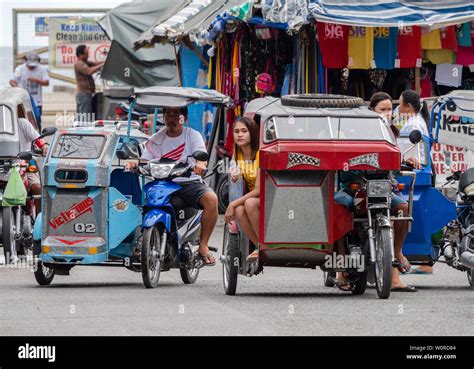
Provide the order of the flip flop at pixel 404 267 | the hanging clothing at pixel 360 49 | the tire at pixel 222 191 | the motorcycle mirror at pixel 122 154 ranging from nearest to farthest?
the flip flop at pixel 404 267 → the motorcycle mirror at pixel 122 154 → the hanging clothing at pixel 360 49 → the tire at pixel 222 191

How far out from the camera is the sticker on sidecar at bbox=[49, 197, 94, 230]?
47.7ft

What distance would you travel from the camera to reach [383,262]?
12781 mm

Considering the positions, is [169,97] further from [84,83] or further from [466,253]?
[84,83]

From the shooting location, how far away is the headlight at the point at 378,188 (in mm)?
13023

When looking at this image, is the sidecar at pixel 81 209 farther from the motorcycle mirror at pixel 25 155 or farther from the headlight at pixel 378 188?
the headlight at pixel 378 188

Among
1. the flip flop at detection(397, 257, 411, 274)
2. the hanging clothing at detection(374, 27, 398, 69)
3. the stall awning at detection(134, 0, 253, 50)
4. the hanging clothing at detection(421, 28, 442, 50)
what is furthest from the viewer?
the stall awning at detection(134, 0, 253, 50)

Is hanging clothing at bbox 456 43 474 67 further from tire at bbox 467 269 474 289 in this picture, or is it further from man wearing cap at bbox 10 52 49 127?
man wearing cap at bbox 10 52 49 127

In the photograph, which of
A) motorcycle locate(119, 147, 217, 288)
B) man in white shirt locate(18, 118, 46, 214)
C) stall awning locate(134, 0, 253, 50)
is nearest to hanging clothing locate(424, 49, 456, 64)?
stall awning locate(134, 0, 253, 50)

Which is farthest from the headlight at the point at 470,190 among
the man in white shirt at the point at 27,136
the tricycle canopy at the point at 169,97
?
the man in white shirt at the point at 27,136

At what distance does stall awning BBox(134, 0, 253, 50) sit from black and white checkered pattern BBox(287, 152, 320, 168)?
955 centimetres

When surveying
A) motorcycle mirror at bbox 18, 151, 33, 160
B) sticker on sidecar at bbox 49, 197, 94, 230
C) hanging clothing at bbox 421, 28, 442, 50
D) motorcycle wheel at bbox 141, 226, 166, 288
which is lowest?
motorcycle wheel at bbox 141, 226, 166, 288

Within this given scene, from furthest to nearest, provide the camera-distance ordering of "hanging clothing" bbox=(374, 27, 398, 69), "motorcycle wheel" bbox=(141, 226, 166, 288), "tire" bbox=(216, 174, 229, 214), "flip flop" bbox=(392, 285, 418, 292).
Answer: "tire" bbox=(216, 174, 229, 214), "hanging clothing" bbox=(374, 27, 398, 69), "flip flop" bbox=(392, 285, 418, 292), "motorcycle wheel" bbox=(141, 226, 166, 288)

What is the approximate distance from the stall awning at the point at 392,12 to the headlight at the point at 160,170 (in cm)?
614

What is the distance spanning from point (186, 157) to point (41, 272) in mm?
1841
